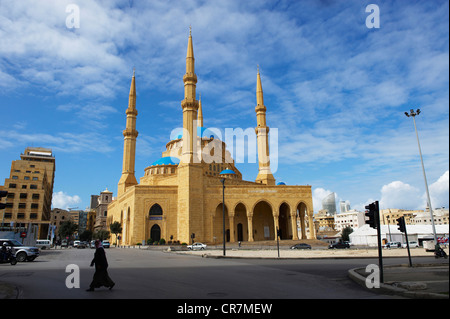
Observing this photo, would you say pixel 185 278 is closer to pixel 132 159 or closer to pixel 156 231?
pixel 156 231

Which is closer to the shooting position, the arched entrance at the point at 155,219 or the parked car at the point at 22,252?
the parked car at the point at 22,252

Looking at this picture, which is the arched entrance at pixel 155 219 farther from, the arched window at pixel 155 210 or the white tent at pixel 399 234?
the white tent at pixel 399 234

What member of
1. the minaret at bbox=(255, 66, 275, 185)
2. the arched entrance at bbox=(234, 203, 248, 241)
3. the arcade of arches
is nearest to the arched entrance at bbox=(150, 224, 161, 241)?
the arcade of arches

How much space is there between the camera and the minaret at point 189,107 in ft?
152

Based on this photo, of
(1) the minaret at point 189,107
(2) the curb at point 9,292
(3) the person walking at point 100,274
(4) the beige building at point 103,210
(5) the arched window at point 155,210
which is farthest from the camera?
(4) the beige building at point 103,210

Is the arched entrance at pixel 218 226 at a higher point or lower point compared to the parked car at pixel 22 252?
higher

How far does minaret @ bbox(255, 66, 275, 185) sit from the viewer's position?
54.4 meters

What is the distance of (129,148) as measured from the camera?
2270 inches

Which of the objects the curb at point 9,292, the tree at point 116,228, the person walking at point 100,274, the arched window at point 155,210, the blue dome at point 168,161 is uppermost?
the blue dome at point 168,161

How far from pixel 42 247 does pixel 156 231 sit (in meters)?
14.1

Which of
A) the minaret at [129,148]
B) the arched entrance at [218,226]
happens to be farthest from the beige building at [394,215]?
the minaret at [129,148]

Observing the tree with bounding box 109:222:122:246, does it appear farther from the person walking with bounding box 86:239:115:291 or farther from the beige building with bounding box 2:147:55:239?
the person walking with bounding box 86:239:115:291

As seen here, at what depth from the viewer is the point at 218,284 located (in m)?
9.85
